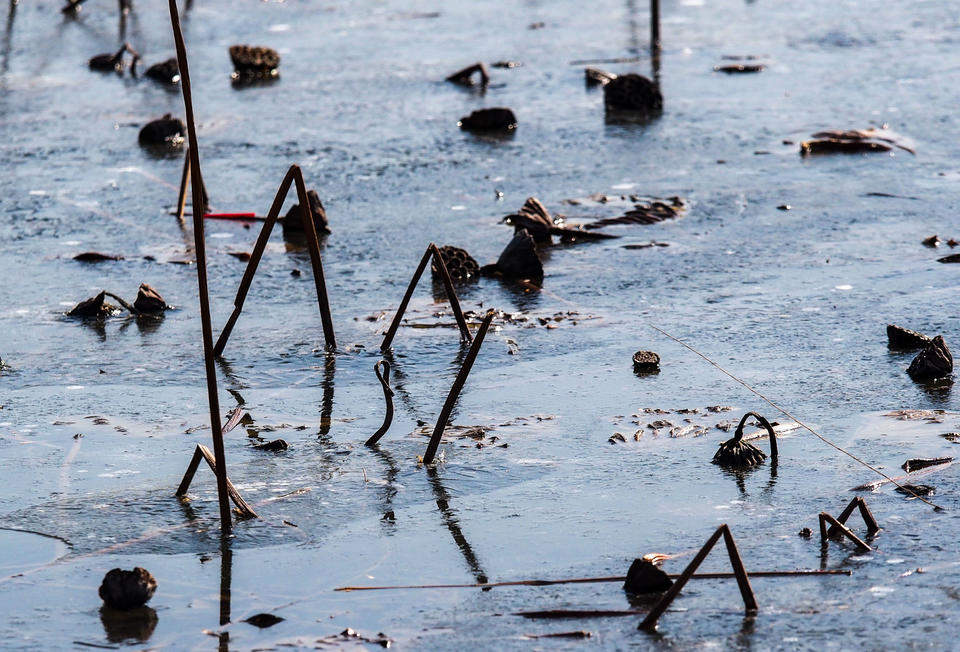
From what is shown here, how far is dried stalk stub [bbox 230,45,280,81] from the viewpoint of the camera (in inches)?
455

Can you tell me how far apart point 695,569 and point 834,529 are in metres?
0.71

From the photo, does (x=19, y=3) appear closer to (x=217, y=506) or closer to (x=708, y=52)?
(x=708, y=52)

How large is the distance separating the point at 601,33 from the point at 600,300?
7.45 meters

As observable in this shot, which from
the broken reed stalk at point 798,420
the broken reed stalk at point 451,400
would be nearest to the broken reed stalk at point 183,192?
the broken reed stalk at point 798,420

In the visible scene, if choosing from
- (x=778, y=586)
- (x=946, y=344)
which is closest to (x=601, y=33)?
(x=946, y=344)

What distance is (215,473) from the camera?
3.85 m

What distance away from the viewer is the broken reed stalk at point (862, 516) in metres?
3.69

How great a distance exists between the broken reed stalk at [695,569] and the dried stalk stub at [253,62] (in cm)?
899

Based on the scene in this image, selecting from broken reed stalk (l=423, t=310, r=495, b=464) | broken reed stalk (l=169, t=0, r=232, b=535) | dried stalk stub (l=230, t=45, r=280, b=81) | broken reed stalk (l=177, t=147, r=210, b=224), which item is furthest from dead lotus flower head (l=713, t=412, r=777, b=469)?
dried stalk stub (l=230, t=45, r=280, b=81)

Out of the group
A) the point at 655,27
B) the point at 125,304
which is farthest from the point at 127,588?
the point at 655,27

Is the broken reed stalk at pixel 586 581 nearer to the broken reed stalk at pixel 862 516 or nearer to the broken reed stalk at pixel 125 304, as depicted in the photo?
the broken reed stalk at pixel 862 516

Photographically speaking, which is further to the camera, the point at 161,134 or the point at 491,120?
the point at 491,120

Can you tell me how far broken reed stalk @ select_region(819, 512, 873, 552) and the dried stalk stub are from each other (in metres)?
8.72

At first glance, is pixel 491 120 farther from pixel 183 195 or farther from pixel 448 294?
pixel 448 294
